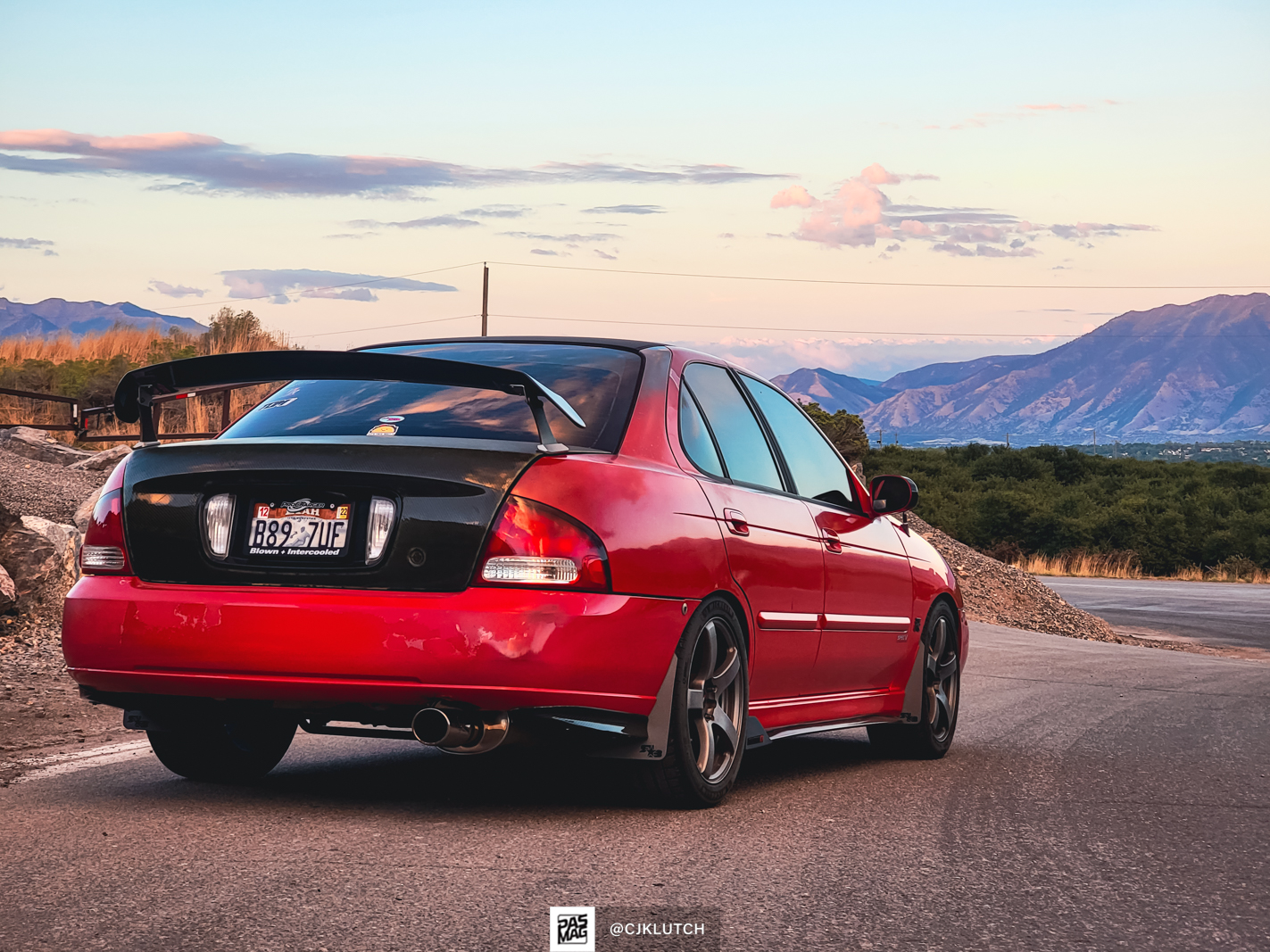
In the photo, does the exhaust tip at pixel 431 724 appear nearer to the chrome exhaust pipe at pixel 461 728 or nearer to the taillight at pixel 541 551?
the chrome exhaust pipe at pixel 461 728

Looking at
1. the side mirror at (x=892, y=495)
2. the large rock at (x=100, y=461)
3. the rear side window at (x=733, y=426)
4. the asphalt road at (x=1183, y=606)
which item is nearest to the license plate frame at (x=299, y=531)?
→ the rear side window at (x=733, y=426)

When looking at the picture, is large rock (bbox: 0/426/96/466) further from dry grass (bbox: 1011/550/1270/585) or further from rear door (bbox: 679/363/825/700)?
dry grass (bbox: 1011/550/1270/585)

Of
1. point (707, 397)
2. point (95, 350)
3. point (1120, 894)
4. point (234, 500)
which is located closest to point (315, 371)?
point (234, 500)

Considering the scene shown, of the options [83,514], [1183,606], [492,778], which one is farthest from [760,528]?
[1183,606]

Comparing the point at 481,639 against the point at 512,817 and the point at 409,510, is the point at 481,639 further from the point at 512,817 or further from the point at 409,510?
the point at 512,817

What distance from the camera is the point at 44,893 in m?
4.15

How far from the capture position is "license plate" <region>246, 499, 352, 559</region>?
501 centimetres

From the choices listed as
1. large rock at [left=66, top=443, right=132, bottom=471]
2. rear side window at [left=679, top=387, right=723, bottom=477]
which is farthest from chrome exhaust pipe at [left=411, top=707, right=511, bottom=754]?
large rock at [left=66, top=443, right=132, bottom=471]

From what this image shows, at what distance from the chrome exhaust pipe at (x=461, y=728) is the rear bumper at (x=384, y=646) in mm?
64

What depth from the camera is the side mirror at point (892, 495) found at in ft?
24.6

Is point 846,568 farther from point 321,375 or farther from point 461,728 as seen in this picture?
point 321,375

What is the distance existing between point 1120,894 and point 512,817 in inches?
80.9

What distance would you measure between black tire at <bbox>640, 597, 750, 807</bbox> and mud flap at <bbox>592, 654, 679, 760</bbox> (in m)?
0.04

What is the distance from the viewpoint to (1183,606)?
102 ft
